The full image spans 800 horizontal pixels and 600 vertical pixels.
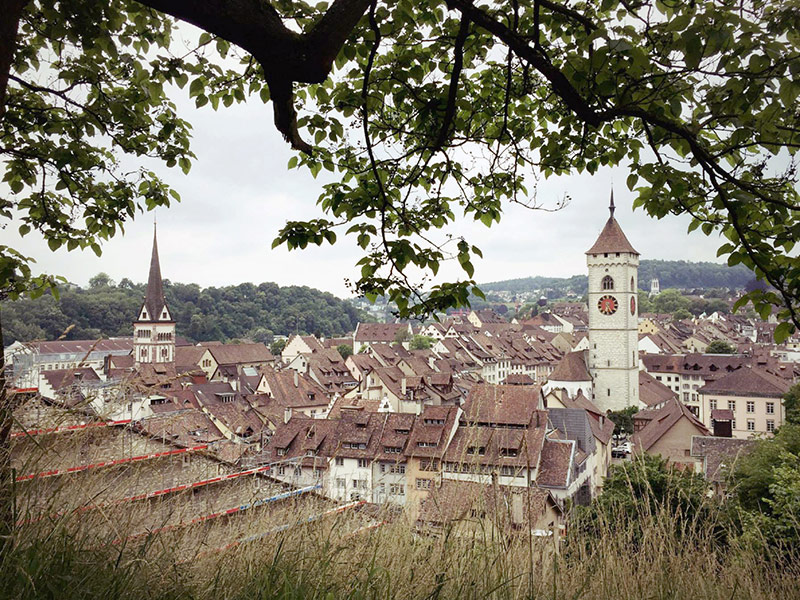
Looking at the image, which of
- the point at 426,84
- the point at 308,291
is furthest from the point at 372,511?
the point at 308,291

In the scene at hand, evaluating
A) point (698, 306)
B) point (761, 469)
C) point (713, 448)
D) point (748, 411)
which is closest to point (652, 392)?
point (748, 411)

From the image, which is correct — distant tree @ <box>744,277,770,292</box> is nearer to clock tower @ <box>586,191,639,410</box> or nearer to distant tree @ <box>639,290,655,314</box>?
clock tower @ <box>586,191,639,410</box>

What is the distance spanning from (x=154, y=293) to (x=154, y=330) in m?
3.97

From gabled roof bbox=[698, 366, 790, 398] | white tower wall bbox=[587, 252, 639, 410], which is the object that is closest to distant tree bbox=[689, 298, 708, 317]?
white tower wall bbox=[587, 252, 639, 410]

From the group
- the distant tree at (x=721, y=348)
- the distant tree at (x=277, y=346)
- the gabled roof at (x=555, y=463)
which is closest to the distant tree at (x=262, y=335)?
the distant tree at (x=277, y=346)

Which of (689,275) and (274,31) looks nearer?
(274,31)

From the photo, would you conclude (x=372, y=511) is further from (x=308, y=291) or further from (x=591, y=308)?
(x=308, y=291)

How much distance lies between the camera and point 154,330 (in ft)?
190

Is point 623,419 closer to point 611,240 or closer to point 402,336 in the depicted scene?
point 611,240

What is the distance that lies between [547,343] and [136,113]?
81044mm

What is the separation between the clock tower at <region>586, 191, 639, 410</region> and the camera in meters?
46.9

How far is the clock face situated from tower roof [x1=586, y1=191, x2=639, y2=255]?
12.4 ft

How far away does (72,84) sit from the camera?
3.99 meters

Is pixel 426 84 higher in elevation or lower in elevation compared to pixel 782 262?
higher
